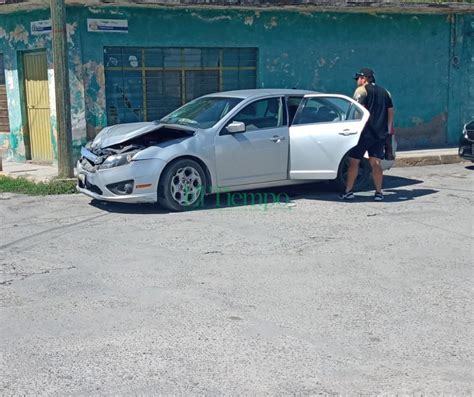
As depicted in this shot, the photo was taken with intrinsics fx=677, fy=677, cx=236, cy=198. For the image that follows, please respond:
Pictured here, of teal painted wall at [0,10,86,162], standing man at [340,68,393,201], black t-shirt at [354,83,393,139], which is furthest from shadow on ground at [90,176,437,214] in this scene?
teal painted wall at [0,10,86,162]

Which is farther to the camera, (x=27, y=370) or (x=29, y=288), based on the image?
(x=29, y=288)

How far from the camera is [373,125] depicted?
9305 mm

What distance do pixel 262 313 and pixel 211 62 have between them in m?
8.95

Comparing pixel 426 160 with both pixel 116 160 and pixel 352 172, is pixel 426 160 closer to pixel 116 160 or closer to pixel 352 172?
pixel 352 172

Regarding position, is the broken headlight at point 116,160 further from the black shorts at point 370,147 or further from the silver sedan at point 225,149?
the black shorts at point 370,147

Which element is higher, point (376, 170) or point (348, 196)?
point (376, 170)

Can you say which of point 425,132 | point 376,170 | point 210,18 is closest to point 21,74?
point 210,18

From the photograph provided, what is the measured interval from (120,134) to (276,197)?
2.49 m

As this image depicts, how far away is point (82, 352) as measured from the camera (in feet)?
14.7

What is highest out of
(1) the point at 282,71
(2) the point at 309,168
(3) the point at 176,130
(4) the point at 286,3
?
(4) the point at 286,3

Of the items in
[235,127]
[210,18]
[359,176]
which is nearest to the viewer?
[235,127]

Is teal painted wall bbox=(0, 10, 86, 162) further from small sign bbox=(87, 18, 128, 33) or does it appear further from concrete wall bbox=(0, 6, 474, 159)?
Result: small sign bbox=(87, 18, 128, 33)

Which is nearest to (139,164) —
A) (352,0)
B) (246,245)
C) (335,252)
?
(246,245)

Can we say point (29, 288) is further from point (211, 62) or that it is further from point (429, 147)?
point (429, 147)
